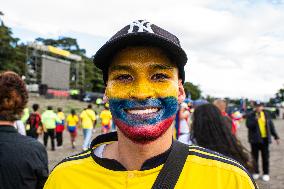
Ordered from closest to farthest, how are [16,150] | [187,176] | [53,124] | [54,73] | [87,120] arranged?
[187,176] < [16,150] < [87,120] < [53,124] < [54,73]

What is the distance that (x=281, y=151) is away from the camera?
15.9 metres

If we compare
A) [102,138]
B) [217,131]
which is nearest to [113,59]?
[102,138]

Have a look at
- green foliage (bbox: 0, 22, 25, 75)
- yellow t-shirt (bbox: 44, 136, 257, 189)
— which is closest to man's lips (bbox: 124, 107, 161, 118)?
yellow t-shirt (bbox: 44, 136, 257, 189)

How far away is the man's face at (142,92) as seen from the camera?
1.85 meters

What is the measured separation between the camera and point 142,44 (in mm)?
1904

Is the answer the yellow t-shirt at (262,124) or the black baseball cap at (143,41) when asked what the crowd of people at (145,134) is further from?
the yellow t-shirt at (262,124)

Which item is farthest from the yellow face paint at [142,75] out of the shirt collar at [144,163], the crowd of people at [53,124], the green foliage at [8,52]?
the green foliage at [8,52]

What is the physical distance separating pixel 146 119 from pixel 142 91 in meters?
0.13

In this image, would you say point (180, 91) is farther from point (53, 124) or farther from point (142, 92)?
point (53, 124)

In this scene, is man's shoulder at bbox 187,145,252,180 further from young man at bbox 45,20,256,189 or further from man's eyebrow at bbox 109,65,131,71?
man's eyebrow at bbox 109,65,131,71

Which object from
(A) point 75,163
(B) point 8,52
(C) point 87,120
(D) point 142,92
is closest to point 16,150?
(A) point 75,163

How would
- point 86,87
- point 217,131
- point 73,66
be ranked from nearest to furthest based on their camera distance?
point 217,131
point 73,66
point 86,87

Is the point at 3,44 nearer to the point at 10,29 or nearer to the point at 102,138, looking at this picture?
the point at 10,29

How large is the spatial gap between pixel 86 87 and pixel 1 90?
73.4 m
